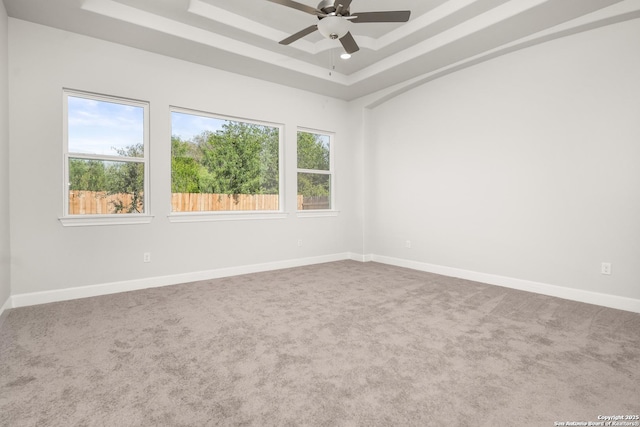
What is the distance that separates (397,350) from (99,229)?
11.2ft

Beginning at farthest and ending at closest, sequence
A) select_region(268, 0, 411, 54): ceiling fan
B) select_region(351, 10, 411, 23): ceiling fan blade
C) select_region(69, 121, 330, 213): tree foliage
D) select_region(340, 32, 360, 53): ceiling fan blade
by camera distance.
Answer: select_region(69, 121, 330, 213): tree foliage, select_region(340, 32, 360, 53): ceiling fan blade, select_region(351, 10, 411, 23): ceiling fan blade, select_region(268, 0, 411, 54): ceiling fan

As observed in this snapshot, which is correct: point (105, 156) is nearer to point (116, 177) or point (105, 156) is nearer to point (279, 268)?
point (116, 177)

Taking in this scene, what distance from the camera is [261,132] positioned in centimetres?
506

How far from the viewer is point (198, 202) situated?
14.7ft

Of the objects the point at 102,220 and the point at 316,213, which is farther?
the point at 316,213

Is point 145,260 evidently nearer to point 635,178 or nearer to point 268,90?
point 268,90

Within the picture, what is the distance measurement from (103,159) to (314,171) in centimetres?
308

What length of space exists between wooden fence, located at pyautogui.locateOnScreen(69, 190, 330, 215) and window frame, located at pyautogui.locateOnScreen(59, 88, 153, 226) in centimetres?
10

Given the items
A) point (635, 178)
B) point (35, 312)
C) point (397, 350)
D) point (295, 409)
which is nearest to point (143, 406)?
point (295, 409)

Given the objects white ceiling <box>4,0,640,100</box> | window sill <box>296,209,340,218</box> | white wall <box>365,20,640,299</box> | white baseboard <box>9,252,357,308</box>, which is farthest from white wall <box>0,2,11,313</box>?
white wall <box>365,20,640,299</box>

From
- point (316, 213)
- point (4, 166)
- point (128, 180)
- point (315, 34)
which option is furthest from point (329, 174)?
point (4, 166)

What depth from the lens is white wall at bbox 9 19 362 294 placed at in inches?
130

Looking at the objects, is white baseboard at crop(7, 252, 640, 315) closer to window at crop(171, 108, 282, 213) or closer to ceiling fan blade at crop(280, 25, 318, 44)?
window at crop(171, 108, 282, 213)

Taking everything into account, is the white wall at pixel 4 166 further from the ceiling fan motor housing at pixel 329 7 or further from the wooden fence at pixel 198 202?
the ceiling fan motor housing at pixel 329 7
